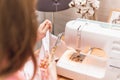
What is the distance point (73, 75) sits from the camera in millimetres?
1096

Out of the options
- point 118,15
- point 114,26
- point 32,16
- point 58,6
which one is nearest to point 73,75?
point 114,26

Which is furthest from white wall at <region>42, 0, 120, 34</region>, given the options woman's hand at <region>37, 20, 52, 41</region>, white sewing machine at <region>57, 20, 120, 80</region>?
woman's hand at <region>37, 20, 52, 41</region>

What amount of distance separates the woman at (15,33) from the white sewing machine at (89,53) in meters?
0.59

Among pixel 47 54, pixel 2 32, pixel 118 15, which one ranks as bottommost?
pixel 47 54

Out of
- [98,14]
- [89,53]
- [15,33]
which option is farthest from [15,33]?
[98,14]

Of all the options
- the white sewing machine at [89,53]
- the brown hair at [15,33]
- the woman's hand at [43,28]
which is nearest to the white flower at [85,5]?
the white sewing machine at [89,53]

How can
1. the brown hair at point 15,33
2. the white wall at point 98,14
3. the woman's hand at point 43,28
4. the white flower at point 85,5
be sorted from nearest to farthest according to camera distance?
the brown hair at point 15,33, the woman's hand at point 43,28, the white flower at point 85,5, the white wall at point 98,14

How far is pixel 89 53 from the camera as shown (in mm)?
1250

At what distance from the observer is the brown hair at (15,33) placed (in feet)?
1.21

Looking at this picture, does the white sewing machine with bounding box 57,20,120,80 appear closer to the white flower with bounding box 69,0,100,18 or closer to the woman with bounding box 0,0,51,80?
the white flower with bounding box 69,0,100,18

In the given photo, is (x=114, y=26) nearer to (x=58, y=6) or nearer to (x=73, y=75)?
(x=73, y=75)

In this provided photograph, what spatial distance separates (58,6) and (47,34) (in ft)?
1.28

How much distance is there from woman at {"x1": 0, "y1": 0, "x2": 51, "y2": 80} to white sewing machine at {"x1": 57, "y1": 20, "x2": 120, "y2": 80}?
590 mm

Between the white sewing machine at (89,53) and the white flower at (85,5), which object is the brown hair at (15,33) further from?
the white flower at (85,5)
